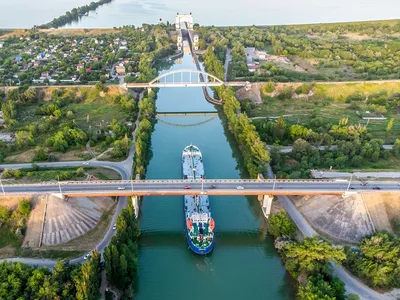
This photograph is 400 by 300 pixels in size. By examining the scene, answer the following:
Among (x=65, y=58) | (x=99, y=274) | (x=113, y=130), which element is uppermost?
(x=65, y=58)

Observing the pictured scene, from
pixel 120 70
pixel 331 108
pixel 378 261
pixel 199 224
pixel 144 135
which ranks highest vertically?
pixel 120 70

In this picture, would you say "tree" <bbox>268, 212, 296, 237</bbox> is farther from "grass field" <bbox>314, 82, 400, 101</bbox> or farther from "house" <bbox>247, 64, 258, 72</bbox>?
"house" <bbox>247, 64, 258, 72</bbox>

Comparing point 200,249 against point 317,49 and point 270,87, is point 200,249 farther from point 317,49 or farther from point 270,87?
point 317,49

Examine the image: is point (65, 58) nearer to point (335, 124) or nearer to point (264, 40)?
point (264, 40)

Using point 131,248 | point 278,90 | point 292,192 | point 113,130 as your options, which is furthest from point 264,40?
point 131,248

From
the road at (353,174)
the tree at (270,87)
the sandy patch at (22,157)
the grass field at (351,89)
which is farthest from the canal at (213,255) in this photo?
the grass field at (351,89)

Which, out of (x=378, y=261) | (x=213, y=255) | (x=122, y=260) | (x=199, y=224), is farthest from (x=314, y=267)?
(x=122, y=260)

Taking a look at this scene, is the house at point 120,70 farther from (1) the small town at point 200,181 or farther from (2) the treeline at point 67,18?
(2) the treeline at point 67,18
